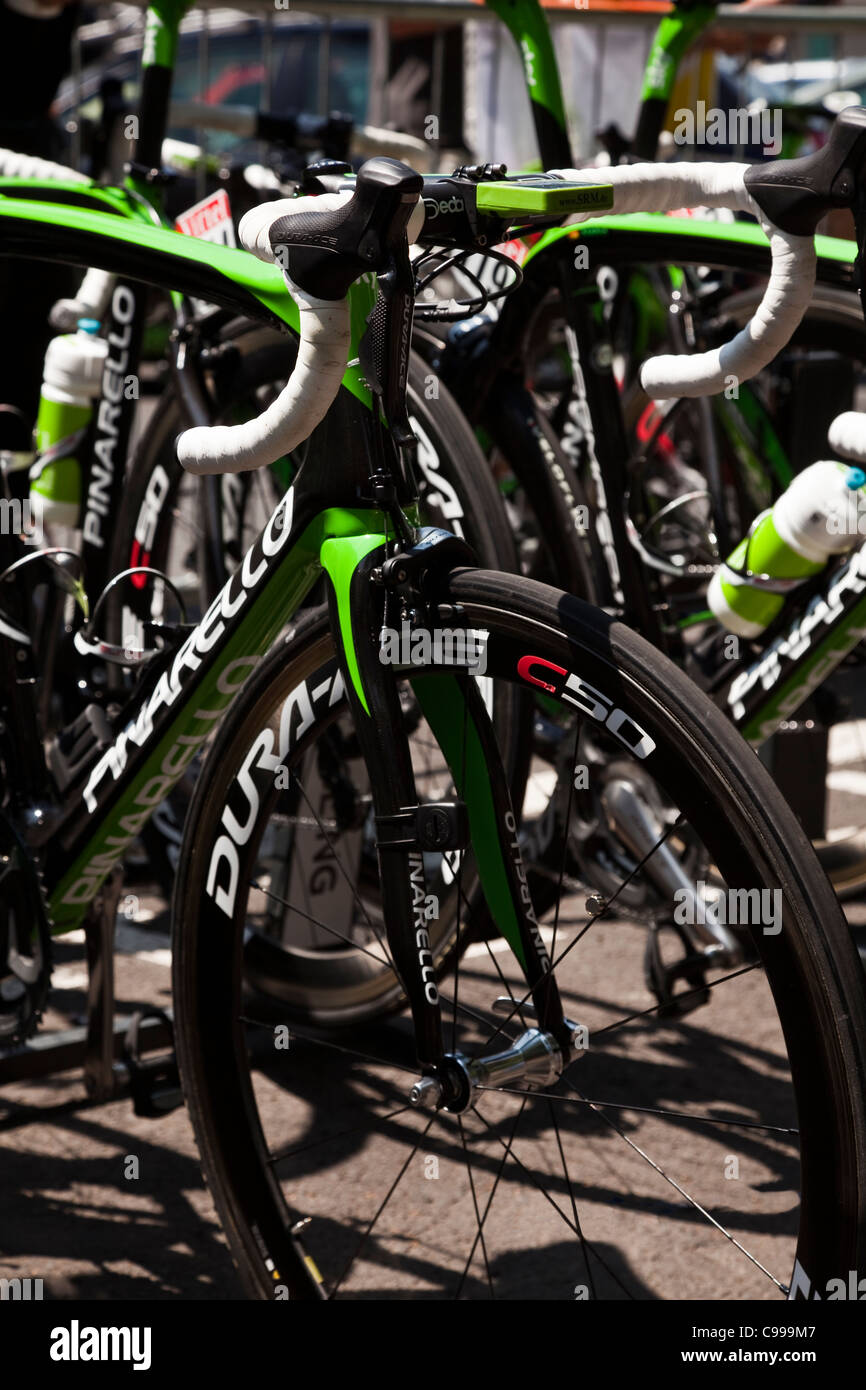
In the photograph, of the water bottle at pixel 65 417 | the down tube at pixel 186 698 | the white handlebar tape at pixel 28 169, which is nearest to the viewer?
the down tube at pixel 186 698

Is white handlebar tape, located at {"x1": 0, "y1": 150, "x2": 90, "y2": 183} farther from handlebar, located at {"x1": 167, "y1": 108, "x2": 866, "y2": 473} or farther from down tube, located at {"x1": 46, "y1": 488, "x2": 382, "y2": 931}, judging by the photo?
handlebar, located at {"x1": 167, "y1": 108, "x2": 866, "y2": 473}

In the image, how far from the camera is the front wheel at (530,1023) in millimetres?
1598

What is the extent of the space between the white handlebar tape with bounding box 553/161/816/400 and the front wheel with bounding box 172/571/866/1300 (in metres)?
0.27

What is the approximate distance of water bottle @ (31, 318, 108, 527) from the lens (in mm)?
3016

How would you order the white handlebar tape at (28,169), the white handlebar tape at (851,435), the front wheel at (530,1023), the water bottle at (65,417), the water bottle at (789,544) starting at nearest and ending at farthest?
the front wheel at (530,1023), the white handlebar tape at (851,435), the water bottle at (789,544), the white handlebar tape at (28,169), the water bottle at (65,417)

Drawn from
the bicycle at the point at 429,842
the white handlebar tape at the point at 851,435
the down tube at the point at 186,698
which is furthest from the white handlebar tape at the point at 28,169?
the white handlebar tape at the point at 851,435

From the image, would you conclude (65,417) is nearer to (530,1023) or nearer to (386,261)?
(386,261)

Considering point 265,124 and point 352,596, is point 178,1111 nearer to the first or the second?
point 352,596

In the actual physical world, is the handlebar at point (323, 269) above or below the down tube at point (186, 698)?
above

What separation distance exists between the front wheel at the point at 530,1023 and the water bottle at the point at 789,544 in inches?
13.1

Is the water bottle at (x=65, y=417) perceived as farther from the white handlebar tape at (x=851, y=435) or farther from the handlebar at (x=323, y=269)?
the white handlebar tape at (x=851, y=435)

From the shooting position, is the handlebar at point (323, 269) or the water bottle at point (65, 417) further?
the water bottle at point (65, 417)

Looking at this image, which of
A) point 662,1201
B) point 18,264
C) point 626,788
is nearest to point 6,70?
point 18,264

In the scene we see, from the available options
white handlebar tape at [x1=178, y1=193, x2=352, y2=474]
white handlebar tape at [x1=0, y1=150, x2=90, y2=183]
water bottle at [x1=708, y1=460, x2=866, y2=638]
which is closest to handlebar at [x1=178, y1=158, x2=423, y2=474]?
white handlebar tape at [x1=178, y1=193, x2=352, y2=474]
